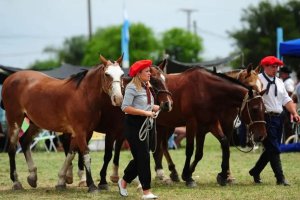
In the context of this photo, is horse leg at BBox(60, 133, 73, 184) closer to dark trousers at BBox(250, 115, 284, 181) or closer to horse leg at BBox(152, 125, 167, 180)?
horse leg at BBox(152, 125, 167, 180)

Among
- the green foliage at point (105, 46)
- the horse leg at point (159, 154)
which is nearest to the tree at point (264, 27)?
the green foliage at point (105, 46)

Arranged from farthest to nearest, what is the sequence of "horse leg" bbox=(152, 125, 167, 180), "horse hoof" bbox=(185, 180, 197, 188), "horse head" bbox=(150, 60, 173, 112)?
"horse leg" bbox=(152, 125, 167, 180), "horse hoof" bbox=(185, 180, 197, 188), "horse head" bbox=(150, 60, 173, 112)

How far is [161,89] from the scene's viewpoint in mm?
10992

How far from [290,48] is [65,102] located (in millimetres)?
7418

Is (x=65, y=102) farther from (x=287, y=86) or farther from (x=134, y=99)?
(x=287, y=86)

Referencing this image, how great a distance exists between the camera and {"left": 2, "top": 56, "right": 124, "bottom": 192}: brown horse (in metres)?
11.5

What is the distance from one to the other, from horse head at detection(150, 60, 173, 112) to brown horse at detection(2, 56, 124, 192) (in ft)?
1.63

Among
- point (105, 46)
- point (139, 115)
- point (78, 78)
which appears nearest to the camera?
point (139, 115)

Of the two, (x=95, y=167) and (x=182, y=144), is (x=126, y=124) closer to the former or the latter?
(x=95, y=167)

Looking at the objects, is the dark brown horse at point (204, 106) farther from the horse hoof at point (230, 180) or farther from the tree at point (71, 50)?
the tree at point (71, 50)

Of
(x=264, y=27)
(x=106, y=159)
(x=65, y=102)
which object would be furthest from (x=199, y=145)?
(x=264, y=27)

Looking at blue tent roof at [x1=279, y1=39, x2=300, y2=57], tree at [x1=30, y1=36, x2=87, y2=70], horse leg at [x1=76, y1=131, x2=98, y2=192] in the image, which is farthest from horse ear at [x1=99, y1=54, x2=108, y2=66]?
tree at [x1=30, y1=36, x2=87, y2=70]

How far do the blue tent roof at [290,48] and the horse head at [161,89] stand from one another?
6902mm

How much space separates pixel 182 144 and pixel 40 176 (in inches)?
491
